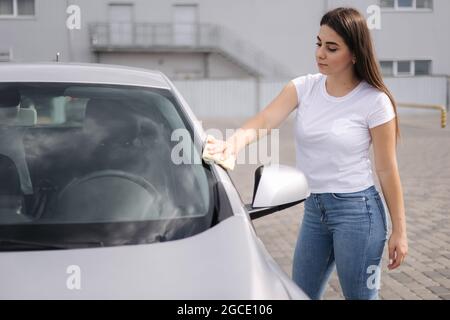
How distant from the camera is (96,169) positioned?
254cm

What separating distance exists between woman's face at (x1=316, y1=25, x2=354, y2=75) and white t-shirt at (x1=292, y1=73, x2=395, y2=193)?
117mm

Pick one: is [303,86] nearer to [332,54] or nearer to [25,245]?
[332,54]

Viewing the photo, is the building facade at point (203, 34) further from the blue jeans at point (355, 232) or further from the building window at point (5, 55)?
the blue jeans at point (355, 232)

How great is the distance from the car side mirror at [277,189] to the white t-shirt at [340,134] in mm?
113

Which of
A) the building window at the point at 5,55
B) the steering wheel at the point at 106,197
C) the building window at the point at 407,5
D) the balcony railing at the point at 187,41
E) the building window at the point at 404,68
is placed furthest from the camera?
the building window at the point at 404,68

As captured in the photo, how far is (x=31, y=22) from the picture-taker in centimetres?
2888

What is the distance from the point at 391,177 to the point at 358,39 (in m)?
0.56

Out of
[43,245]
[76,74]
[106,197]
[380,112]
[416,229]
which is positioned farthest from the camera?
[416,229]

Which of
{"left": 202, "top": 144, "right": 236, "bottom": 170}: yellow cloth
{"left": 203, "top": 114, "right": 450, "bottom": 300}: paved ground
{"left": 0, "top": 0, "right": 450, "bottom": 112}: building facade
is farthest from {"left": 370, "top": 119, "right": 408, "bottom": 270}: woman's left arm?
{"left": 0, "top": 0, "right": 450, "bottom": 112}: building facade

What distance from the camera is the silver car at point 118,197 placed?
189 centimetres

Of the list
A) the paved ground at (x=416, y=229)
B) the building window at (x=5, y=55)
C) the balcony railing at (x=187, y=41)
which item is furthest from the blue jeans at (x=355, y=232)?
the building window at (x=5, y=55)

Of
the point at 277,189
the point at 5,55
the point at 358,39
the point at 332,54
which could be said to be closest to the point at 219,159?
the point at 277,189

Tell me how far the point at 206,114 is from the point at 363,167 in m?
23.6

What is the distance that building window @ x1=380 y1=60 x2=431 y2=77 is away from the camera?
3094 cm
